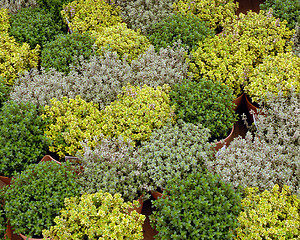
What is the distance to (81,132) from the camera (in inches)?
138

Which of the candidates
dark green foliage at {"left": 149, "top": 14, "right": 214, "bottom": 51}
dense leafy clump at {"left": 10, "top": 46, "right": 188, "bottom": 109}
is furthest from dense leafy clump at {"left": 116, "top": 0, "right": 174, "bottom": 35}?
dense leafy clump at {"left": 10, "top": 46, "right": 188, "bottom": 109}

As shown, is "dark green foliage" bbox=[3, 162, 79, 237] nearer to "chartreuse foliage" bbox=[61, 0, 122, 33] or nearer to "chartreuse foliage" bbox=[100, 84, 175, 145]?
"chartreuse foliage" bbox=[100, 84, 175, 145]

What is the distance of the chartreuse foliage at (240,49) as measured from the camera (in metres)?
4.07

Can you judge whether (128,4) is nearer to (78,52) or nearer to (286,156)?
(78,52)

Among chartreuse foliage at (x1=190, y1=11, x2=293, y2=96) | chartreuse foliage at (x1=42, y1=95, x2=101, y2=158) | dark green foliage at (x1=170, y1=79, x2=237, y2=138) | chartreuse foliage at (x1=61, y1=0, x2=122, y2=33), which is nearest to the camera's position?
chartreuse foliage at (x1=42, y1=95, x2=101, y2=158)

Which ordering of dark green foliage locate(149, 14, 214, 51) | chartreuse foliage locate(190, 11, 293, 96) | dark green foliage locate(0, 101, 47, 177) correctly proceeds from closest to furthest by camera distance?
dark green foliage locate(0, 101, 47, 177)
chartreuse foliage locate(190, 11, 293, 96)
dark green foliage locate(149, 14, 214, 51)

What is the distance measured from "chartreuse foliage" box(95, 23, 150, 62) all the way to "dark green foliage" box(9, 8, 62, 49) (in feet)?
2.40

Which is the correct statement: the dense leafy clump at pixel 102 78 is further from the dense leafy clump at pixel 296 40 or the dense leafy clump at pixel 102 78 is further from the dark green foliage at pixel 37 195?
the dense leafy clump at pixel 296 40

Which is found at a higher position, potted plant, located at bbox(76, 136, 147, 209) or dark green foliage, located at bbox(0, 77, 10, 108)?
dark green foliage, located at bbox(0, 77, 10, 108)

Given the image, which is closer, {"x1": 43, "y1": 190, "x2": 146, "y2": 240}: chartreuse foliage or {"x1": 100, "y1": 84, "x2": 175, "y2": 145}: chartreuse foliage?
{"x1": 43, "y1": 190, "x2": 146, "y2": 240}: chartreuse foliage

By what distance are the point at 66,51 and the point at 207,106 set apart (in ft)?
6.10

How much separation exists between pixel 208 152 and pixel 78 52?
82.9 inches

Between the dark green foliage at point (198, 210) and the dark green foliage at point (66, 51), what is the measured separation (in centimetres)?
208

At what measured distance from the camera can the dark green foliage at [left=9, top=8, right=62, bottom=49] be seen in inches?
179
